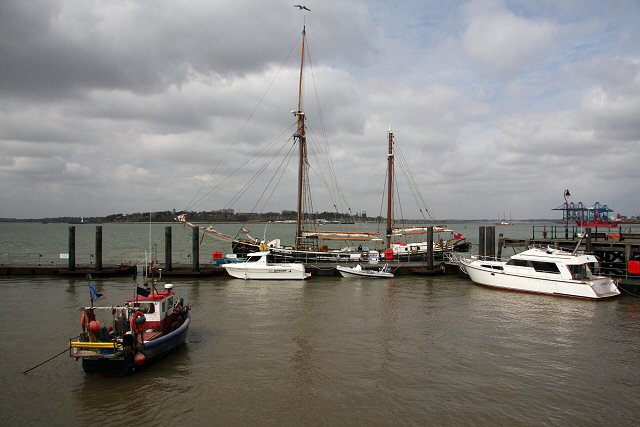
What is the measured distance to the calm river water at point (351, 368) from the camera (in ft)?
39.0

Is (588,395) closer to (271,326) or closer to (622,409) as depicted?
(622,409)

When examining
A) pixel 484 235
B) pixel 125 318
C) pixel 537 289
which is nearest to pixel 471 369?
pixel 125 318

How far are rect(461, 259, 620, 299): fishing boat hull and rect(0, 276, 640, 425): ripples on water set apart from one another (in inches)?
66.0

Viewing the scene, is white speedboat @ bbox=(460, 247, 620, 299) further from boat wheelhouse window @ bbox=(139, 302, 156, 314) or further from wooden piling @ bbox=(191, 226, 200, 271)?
boat wheelhouse window @ bbox=(139, 302, 156, 314)

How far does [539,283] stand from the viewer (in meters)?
29.7

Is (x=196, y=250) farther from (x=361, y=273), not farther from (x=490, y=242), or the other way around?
(x=490, y=242)

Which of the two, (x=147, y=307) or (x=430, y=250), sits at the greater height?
(x=430, y=250)

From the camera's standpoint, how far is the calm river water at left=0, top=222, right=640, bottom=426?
39.0ft

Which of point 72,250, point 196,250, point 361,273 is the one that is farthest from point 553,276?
point 72,250

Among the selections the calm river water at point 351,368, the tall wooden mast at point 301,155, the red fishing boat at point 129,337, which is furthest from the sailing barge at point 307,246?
the red fishing boat at point 129,337

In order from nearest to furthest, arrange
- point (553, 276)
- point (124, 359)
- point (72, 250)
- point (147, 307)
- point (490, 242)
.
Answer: point (124, 359)
point (147, 307)
point (553, 276)
point (72, 250)
point (490, 242)

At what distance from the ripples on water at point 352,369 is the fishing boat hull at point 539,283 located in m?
1.68

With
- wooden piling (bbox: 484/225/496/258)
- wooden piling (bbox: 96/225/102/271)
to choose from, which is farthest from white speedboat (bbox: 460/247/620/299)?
wooden piling (bbox: 96/225/102/271)

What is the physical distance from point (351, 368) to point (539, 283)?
67.8 ft
